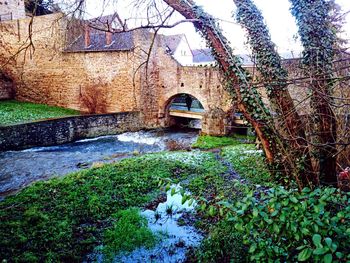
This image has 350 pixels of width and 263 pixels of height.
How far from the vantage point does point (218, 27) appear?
5.58 m

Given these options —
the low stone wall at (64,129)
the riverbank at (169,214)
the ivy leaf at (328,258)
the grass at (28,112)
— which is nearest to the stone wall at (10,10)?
the grass at (28,112)

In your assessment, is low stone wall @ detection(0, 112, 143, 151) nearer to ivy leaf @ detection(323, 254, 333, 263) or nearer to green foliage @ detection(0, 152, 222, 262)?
green foliage @ detection(0, 152, 222, 262)

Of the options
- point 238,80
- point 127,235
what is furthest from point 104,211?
point 238,80

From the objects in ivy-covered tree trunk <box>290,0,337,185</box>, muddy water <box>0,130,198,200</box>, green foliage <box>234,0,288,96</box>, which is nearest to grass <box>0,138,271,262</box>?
muddy water <box>0,130,198,200</box>

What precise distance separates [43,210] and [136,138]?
9.44m

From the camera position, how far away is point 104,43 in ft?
58.3

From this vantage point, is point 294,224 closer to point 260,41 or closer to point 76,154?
point 260,41

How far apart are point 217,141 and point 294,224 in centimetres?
1155

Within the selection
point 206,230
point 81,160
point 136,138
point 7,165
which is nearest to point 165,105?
point 136,138

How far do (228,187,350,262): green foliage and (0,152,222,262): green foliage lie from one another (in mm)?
1169

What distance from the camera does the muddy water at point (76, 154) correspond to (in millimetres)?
8922

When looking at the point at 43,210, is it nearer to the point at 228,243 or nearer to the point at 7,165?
the point at 228,243

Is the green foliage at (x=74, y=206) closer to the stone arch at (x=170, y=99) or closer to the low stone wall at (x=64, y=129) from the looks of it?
the low stone wall at (x=64, y=129)

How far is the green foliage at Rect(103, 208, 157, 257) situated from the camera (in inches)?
189
